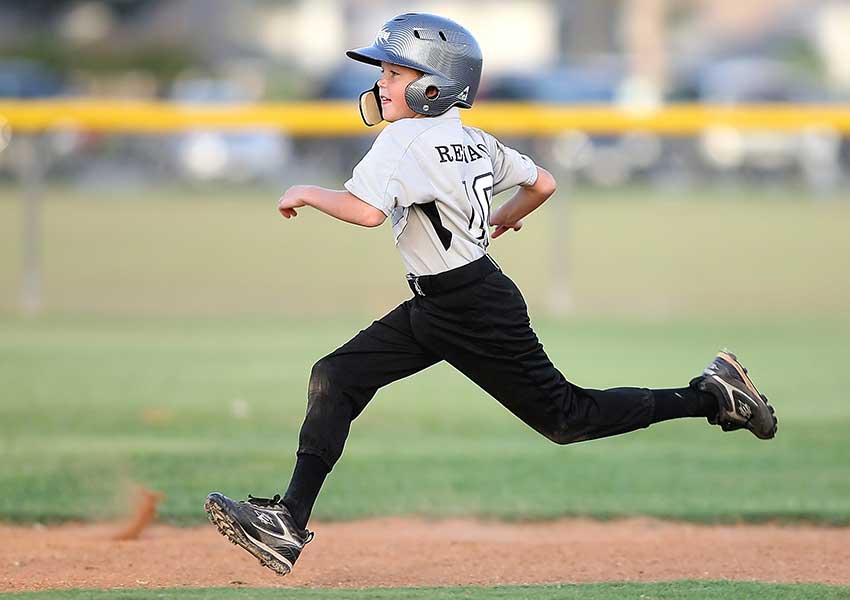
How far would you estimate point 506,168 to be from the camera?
5746 mm

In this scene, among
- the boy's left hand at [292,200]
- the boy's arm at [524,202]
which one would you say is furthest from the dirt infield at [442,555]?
the boy's left hand at [292,200]

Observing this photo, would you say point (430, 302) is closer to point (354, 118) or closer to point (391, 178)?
point (391, 178)

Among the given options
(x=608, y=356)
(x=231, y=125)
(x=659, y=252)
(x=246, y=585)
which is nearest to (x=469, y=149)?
(x=246, y=585)

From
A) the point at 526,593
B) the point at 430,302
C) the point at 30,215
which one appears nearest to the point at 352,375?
the point at 430,302

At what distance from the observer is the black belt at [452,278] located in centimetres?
542

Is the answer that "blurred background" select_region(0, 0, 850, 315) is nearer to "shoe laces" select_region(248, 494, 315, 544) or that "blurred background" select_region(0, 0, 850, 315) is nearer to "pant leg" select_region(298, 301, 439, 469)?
"pant leg" select_region(298, 301, 439, 469)

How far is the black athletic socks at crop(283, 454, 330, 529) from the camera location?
5.34 metres

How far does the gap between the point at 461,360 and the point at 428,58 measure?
1134 mm

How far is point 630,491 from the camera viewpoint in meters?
7.83

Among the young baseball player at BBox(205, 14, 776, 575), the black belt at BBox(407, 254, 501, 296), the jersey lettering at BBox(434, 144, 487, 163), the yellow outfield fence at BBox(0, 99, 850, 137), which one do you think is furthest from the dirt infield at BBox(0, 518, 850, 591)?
the yellow outfield fence at BBox(0, 99, 850, 137)

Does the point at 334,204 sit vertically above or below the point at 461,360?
above

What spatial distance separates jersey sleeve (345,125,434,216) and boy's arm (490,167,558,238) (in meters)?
0.63

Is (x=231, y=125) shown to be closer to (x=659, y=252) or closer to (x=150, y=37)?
(x=659, y=252)

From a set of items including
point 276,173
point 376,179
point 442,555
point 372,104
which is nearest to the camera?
point 376,179
